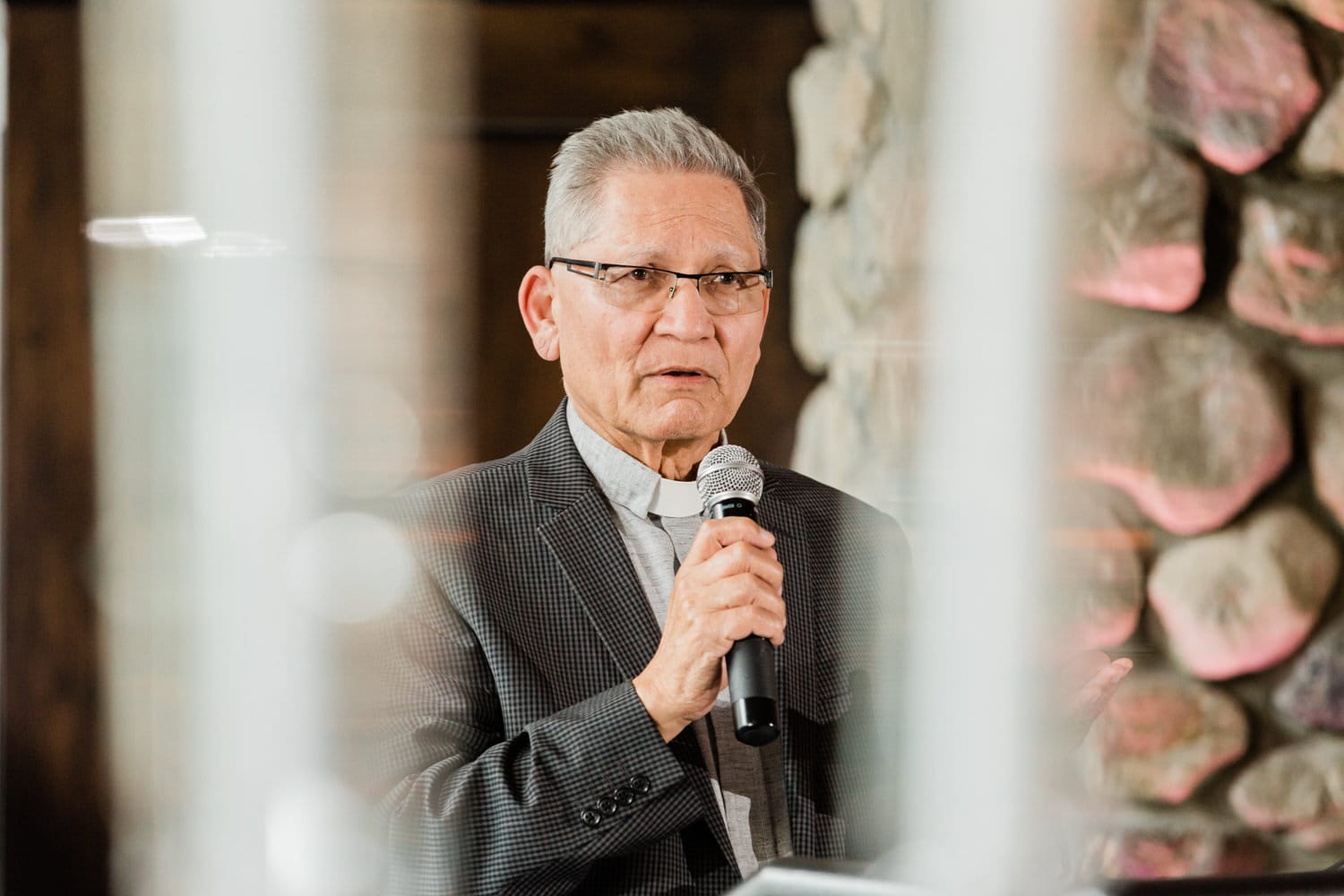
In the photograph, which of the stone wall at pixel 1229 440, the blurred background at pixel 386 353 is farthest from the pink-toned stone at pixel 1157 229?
the blurred background at pixel 386 353

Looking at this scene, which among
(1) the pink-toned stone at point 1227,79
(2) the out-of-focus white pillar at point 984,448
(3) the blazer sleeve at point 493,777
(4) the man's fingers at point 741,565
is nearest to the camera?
(2) the out-of-focus white pillar at point 984,448

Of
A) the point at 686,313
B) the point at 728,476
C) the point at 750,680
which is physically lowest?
the point at 750,680

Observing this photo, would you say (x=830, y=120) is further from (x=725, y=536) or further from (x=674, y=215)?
(x=725, y=536)

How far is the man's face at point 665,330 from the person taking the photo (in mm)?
724

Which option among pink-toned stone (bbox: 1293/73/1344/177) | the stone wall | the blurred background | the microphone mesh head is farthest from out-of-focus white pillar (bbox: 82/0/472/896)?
pink-toned stone (bbox: 1293/73/1344/177)

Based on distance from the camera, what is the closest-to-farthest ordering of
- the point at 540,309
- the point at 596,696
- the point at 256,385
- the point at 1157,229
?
the point at 256,385, the point at 540,309, the point at 596,696, the point at 1157,229

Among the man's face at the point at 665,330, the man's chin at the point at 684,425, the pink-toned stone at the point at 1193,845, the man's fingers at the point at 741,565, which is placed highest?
the man's face at the point at 665,330

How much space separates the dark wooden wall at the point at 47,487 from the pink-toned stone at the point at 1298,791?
119 cm

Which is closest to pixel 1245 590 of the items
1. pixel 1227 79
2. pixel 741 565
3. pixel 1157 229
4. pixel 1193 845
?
pixel 1193 845

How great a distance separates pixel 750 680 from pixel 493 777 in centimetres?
19

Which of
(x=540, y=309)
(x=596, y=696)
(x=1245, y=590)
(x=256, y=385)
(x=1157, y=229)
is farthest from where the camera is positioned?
(x=1245, y=590)

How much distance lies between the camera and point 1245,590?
127 cm

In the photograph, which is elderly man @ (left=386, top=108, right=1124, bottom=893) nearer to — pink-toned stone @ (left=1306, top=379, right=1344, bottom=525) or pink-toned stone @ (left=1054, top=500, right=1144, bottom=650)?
pink-toned stone @ (left=1054, top=500, right=1144, bottom=650)

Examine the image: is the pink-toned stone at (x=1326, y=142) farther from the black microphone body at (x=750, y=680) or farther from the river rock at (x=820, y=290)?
the black microphone body at (x=750, y=680)
